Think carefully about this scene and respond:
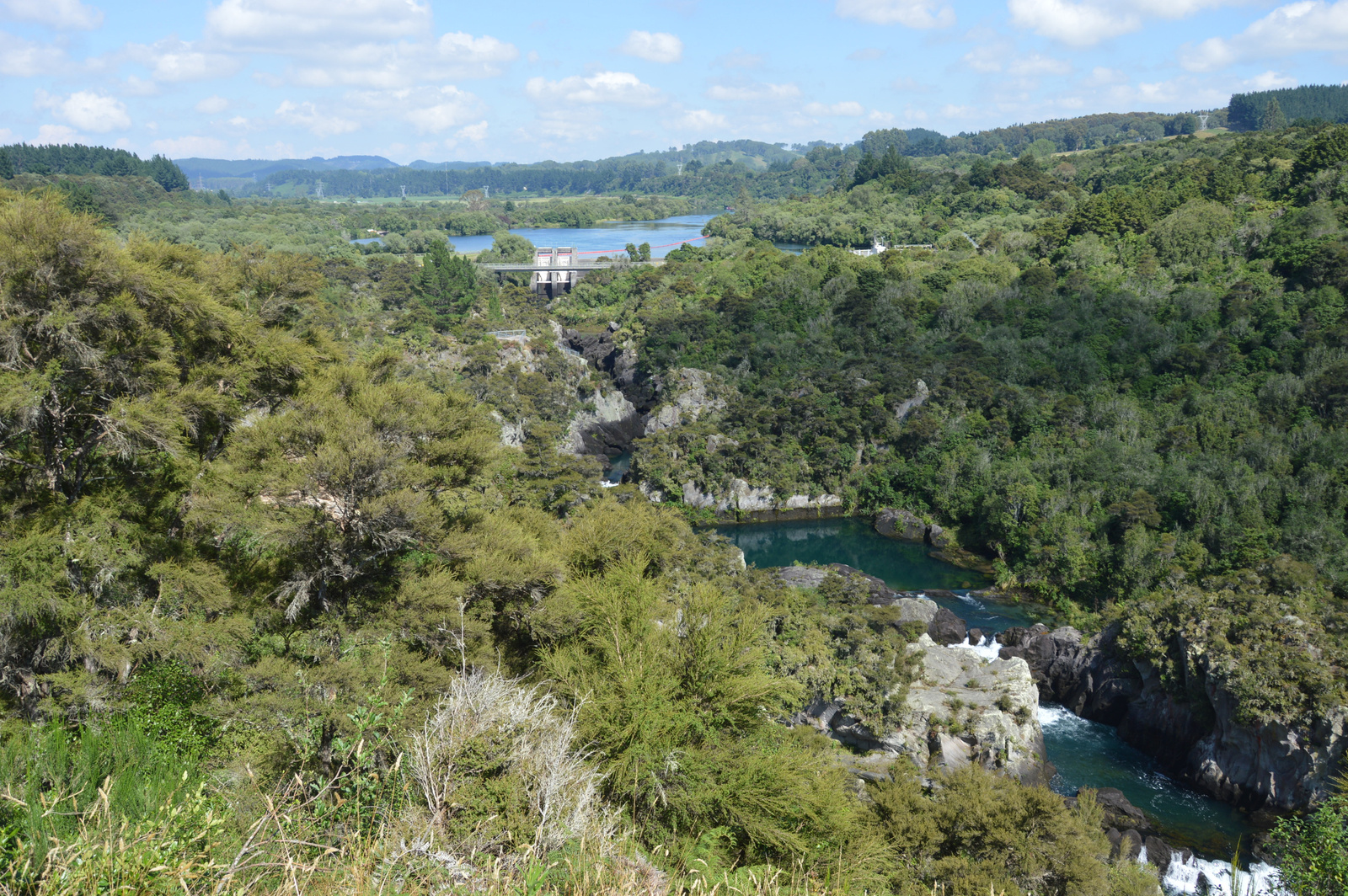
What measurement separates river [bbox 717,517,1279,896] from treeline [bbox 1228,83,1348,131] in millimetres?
102395

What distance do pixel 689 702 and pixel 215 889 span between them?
6355 millimetres

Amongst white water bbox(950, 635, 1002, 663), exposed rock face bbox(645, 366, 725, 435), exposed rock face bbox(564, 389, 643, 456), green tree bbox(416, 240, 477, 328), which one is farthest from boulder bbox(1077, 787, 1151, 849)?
green tree bbox(416, 240, 477, 328)

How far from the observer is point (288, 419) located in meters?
10.2

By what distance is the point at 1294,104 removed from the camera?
10381 centimetres

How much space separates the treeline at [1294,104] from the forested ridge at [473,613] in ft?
299

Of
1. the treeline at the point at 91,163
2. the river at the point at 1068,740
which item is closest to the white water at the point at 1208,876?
the river at the point at 1068,740

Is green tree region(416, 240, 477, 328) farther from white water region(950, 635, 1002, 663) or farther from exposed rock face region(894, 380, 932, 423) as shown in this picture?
white water region(950, 635, 1002, 663)

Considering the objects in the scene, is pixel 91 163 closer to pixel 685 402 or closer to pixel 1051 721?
pixel 685 402

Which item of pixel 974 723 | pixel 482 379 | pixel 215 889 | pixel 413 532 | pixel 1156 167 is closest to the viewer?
pixel 215 889

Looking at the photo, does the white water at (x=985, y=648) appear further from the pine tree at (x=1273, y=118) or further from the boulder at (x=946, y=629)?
the pine tree at (x=1273, y=118)

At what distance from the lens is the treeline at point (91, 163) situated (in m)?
86.9

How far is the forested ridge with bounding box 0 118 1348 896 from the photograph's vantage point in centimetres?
430

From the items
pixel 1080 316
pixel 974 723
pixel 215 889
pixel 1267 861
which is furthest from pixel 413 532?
pixel 1080 316

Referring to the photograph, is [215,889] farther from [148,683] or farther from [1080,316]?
[1080,316]
